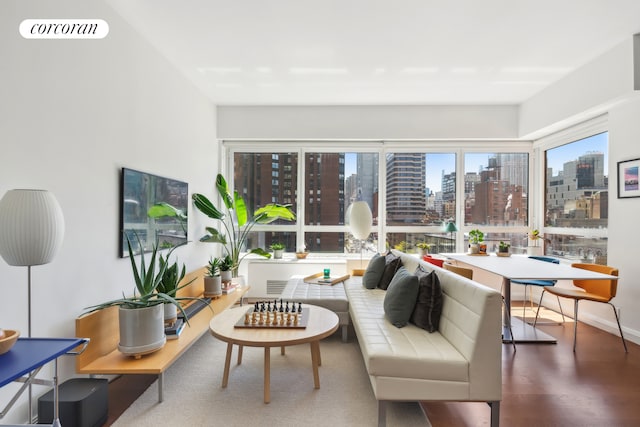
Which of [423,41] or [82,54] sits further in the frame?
[423,41]

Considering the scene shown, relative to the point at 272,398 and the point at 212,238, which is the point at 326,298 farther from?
the point at 212,238

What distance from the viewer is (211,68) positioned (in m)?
3.59

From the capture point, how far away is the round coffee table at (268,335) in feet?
7.01

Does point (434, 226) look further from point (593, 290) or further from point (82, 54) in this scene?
point (82, 54)

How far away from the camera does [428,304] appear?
7.71 feet

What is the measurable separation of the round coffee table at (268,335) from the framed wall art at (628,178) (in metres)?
3.27

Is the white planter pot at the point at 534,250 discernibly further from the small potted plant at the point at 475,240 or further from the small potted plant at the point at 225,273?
the small potted plant at the point at 225,273

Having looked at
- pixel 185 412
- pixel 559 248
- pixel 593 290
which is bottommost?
pixel 185 412

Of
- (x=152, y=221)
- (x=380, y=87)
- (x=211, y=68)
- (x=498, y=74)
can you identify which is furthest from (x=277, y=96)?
(x=498, y=74)

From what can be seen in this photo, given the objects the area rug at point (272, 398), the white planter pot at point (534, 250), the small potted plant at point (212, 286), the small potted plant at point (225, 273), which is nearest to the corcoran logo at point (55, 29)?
the area rug at point (272, 398)

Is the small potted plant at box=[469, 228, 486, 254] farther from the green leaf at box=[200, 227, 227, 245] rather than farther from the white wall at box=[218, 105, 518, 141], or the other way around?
the green leaf at box=[200, 227, 227, 245]

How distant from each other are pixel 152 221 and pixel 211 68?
1794mm

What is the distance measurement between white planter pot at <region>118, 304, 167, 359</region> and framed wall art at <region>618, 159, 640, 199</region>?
14.7ft

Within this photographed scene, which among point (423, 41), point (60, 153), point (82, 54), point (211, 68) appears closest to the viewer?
point (60, 153)
